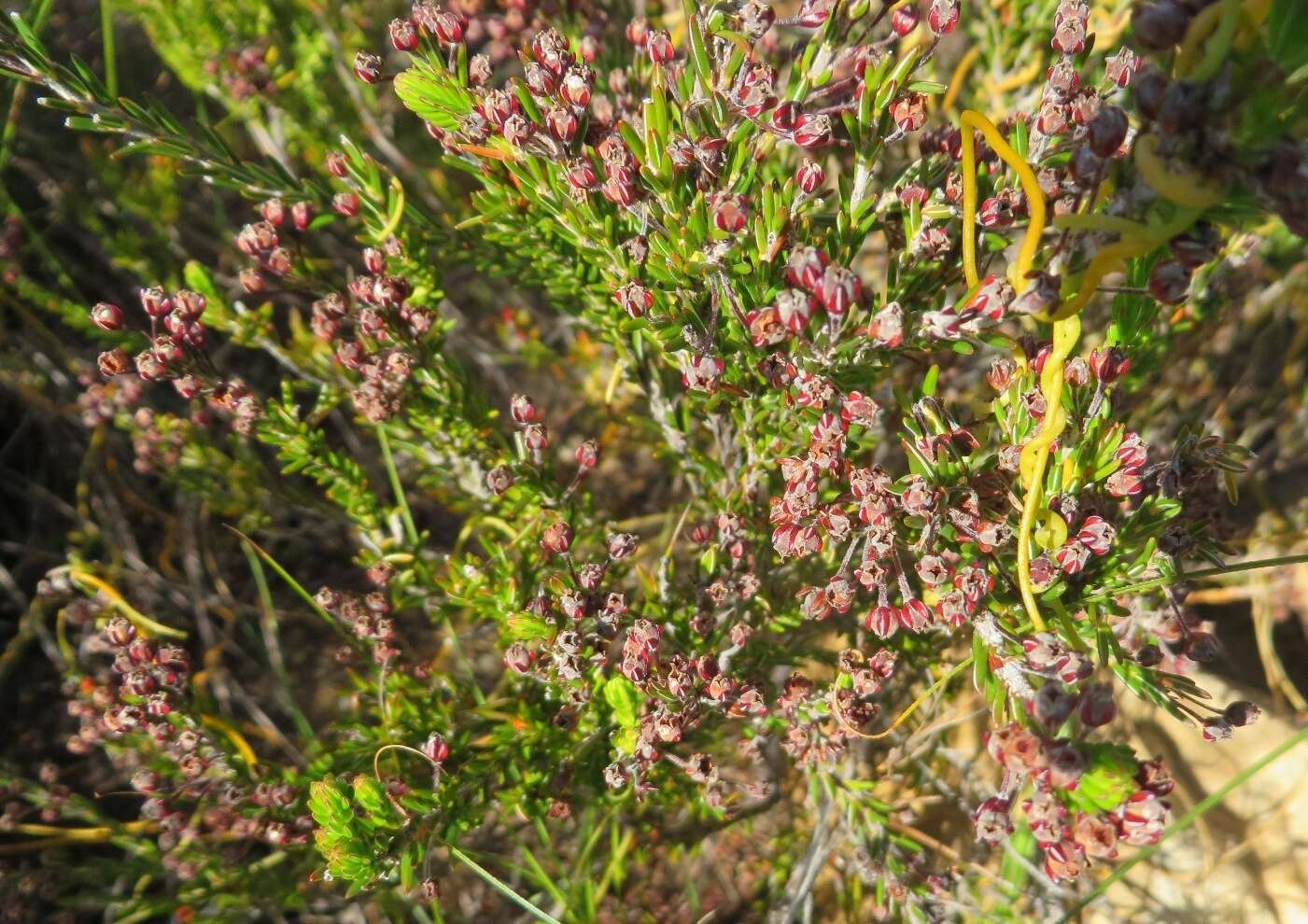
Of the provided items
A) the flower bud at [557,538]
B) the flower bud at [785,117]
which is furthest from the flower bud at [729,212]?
the flower bud at [557,538]

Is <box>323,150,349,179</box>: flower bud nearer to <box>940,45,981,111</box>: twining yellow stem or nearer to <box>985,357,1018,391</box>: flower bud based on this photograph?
<box>985,357,1018,391</box>: flower bud

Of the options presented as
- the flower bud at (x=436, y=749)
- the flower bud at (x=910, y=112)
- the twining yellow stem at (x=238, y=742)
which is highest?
the flower bud at (x=910, y=112)

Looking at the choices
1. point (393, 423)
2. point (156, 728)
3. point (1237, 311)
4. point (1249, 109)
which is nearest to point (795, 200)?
point (1249, 109)

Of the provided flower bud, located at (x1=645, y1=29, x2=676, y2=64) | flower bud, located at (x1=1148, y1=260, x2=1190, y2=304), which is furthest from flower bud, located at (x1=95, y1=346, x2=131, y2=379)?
flower bud, located at (x1=1148, y1=260, x2=1190, y2=304)

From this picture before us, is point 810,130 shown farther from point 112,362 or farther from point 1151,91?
point 112,362

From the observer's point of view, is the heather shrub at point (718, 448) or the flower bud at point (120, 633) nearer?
the heather shrub at point (718, 448)

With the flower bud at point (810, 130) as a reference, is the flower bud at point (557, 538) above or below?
below

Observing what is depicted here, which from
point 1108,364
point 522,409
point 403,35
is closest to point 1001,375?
point 1108,364

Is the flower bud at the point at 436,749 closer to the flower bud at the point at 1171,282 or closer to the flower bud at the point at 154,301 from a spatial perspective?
the flower bud at the point at 154,301
